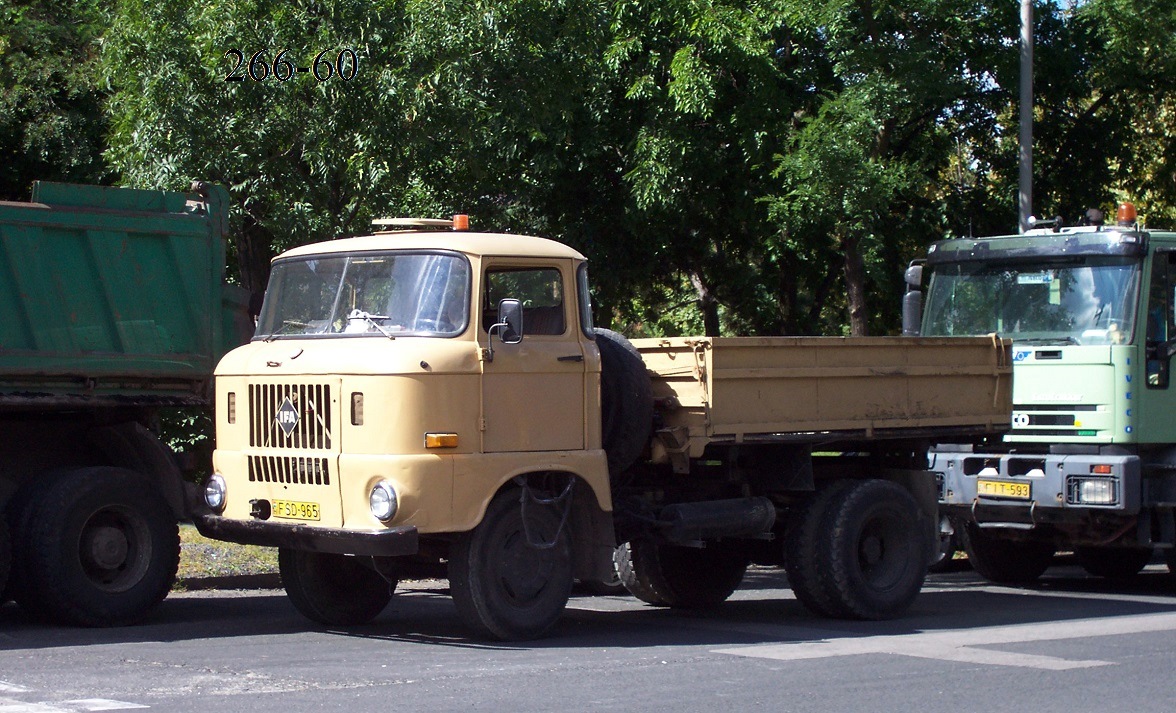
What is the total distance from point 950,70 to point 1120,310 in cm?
588

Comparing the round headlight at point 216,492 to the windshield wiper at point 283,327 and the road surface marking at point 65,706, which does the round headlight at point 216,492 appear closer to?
the windshield wiper at point 283,327

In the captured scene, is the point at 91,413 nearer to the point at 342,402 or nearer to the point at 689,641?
the point at 342,402

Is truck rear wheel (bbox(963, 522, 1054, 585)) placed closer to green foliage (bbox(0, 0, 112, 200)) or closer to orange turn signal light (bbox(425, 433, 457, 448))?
orange turn signal light (bbox(425, 433, 457, 448))

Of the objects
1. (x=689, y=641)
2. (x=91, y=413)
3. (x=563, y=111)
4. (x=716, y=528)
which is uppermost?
(x=563, y=111)

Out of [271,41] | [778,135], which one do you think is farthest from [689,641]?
[778,135]

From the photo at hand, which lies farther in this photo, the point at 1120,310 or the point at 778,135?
the point at 778,135

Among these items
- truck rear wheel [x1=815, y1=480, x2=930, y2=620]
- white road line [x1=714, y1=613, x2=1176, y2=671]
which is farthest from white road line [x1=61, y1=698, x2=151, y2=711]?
truck rear wheel [x1=815, y1=480, x2=930, y2=620]

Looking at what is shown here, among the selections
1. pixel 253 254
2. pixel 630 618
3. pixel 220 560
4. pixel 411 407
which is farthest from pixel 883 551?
pixel 253 254

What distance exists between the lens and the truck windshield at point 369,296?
9.01m

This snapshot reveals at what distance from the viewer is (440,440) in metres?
8.70

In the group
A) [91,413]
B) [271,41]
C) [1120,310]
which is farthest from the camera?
[271,41]

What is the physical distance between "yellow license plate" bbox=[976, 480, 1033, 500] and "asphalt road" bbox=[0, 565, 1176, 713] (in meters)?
0.97

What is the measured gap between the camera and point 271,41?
13.2 m

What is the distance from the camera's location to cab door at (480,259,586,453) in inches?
356
